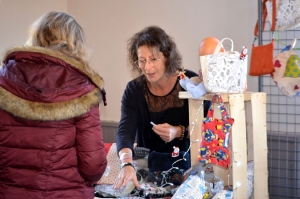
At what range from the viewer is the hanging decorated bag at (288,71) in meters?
2.00

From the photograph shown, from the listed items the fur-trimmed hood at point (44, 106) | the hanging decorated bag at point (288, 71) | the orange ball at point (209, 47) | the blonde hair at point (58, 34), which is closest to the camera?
the fur-trimmed hood at point (44, 106)

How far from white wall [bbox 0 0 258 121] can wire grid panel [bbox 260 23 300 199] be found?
7.0 inches

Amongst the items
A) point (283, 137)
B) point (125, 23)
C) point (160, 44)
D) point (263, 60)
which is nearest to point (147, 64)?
point (160, 44)

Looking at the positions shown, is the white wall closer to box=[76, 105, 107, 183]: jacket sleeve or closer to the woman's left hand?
the woman's left hand

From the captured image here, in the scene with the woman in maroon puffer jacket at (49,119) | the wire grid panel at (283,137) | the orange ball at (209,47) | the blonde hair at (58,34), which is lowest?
the wire grid panel at (283,137)

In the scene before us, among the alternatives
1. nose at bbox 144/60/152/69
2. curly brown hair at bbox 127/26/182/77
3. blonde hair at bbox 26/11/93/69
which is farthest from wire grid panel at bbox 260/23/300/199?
blonde hair at bbox 26/11/93/69

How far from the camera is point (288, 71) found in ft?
6.64

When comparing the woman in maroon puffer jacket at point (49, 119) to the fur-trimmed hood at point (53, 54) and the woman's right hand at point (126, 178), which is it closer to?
the fur-trimmed hood at point (53, 54)

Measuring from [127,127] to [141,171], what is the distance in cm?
26

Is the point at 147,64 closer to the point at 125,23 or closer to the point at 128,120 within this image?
the point at 128,120

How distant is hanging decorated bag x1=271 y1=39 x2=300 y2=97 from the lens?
2.00 m

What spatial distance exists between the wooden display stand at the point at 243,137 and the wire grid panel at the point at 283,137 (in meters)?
0.70

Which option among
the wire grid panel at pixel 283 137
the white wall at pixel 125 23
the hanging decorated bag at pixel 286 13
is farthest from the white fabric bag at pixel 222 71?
the white wall at pixel 125 23

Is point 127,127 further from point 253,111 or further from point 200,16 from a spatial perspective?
point 200,16
